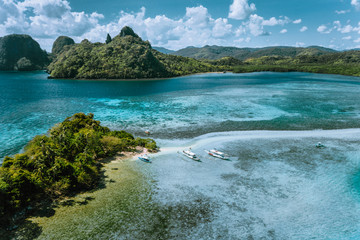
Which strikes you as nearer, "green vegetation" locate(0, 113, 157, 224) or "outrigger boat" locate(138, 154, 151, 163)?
"green vegetation" locate(0, 113, 157, 224)

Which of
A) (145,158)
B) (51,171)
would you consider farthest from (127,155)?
(51,171)

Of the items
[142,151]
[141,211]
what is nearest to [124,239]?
[141,211]

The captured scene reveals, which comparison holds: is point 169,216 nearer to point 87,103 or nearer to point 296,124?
point 296,124

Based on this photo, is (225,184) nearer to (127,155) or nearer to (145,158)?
(145,158)

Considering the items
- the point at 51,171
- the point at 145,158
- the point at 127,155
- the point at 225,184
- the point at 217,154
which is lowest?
the point at 225,184

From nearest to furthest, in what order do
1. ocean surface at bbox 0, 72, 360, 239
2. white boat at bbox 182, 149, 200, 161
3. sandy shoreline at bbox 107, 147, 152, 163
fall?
ocean surface at bbox 0, 72, 360, 239
sandy shoreline at bbox 107, 147, 152, 163
white boat at bbox 182, 149, 200, 161

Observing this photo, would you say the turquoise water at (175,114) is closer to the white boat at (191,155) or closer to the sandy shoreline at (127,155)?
the sandy shoreline at (127,155)

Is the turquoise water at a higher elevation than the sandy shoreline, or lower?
higher

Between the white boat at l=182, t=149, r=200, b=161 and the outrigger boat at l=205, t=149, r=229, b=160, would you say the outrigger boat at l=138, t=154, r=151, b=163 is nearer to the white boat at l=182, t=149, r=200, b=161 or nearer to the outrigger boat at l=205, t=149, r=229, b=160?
the white boat at l=182, t=149, r=200, b=161

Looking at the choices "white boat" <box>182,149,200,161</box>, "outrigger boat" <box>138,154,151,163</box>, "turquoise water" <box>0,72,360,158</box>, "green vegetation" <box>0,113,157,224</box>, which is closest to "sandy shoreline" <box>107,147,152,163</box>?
"green vegetation" <box>0,113,157,224</box>
